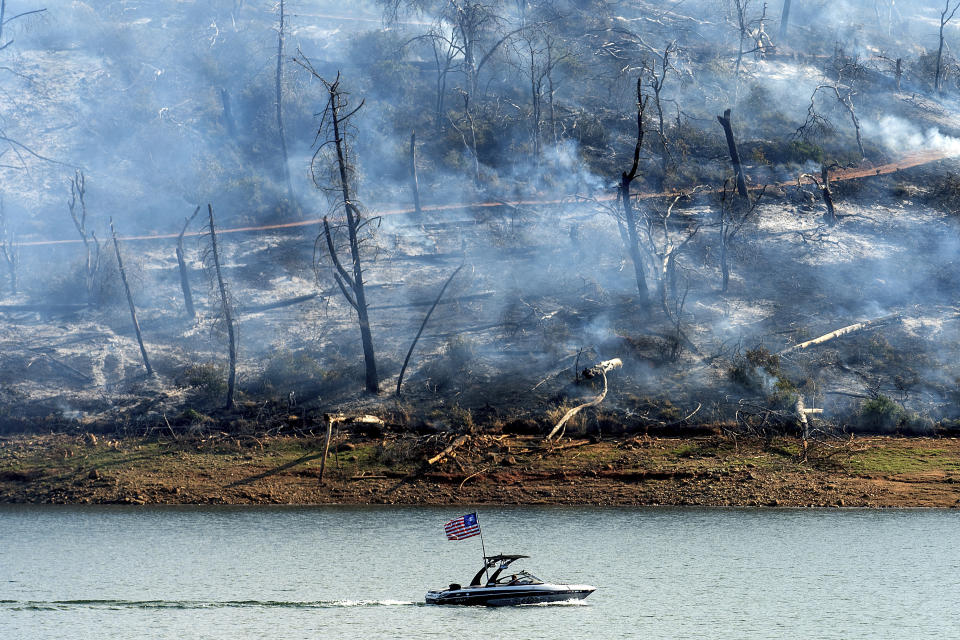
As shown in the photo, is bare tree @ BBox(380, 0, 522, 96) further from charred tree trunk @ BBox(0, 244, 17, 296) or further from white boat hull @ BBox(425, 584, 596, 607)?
white boat hull @ BBox(425, 584, 596, 607)

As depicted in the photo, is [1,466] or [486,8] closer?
[1,466]

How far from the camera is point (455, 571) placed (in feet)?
95.5

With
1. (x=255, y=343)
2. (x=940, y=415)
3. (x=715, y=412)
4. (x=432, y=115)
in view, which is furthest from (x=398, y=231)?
(x=940, y=415)

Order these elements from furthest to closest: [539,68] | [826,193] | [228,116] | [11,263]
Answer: [539,68], [228,116], [826,193], [11,263]

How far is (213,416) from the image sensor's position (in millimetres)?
45156

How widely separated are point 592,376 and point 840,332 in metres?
14.0

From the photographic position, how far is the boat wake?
25425mm

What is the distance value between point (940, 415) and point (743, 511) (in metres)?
13.2

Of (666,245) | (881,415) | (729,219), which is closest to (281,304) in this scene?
(666,245)

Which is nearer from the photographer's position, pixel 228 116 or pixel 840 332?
pixel 840 332

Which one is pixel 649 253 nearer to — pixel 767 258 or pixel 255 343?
pixel 767 258

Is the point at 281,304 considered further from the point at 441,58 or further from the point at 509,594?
the point at 441,58

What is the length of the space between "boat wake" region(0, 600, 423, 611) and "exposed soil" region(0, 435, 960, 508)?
39.3ft

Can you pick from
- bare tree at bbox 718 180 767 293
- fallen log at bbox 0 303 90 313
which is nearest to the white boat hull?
bare tree at bbox 718 180 767 293
